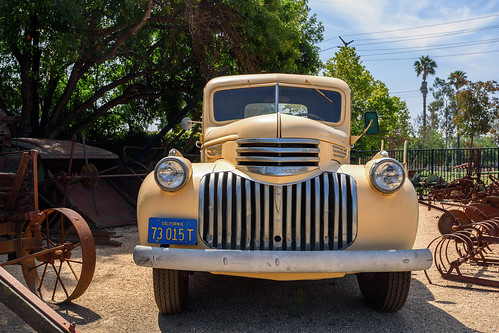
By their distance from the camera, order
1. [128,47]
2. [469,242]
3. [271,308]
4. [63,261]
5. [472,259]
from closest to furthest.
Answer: [271,308] → [63,261] → [469,242] → [472,259] → [128,47]

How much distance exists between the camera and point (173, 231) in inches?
138

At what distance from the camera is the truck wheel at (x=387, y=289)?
376 centimetres

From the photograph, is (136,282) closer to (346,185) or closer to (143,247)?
(143,247)

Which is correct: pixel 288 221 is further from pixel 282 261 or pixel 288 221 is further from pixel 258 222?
pixel 282 261

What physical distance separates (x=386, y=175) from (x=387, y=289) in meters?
0.97

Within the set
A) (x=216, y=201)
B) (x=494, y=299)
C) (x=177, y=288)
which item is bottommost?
(x=494, y=299)

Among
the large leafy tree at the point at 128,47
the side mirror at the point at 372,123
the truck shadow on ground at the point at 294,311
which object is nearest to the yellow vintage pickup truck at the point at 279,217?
the truck shadow on ground at the point at 294,311

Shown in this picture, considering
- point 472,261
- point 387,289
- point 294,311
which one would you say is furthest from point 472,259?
point 294,311

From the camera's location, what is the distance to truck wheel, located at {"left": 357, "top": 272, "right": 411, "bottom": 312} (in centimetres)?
376

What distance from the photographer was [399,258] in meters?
3.31

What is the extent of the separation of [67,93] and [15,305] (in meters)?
9.47

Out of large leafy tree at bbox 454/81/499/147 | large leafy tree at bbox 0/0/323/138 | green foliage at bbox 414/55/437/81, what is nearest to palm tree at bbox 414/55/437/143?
green foliage at bbox 414/55/437/81

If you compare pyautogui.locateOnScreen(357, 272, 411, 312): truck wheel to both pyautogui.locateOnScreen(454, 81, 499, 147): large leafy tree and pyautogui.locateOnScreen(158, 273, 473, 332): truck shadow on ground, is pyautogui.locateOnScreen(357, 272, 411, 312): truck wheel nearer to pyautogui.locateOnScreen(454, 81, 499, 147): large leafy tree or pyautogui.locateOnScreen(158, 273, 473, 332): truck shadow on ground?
pyautogui.locateOnScreen(158, 273, 473, 332): truck shadow on ground

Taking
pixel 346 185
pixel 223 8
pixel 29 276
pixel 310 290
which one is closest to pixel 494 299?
pixel 310 290
